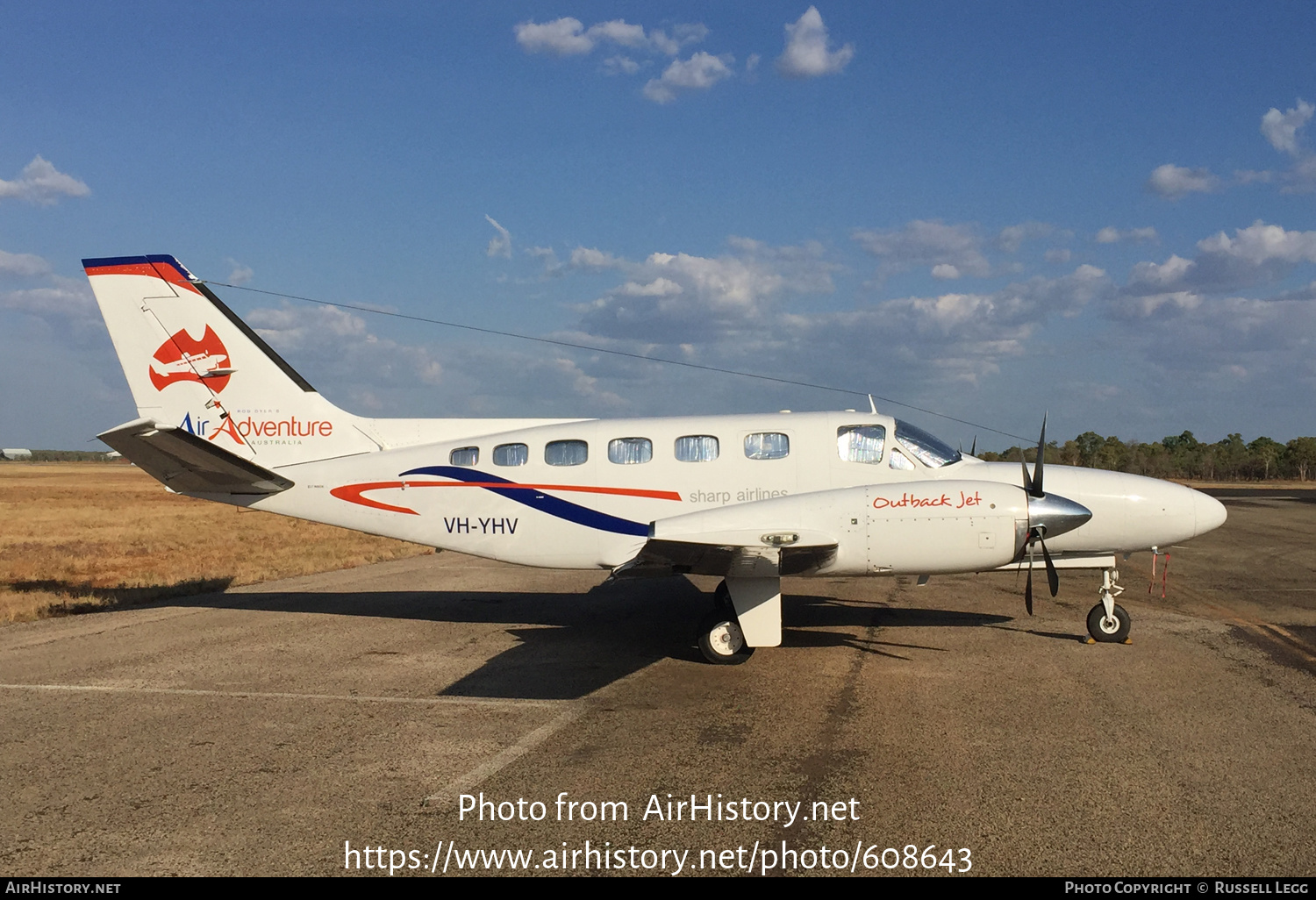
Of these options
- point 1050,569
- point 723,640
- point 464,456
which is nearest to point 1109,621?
point 1050,569

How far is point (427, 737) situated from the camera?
7977 millimetres

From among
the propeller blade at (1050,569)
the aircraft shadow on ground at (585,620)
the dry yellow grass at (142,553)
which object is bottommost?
the dry yellow grass at (142,553)

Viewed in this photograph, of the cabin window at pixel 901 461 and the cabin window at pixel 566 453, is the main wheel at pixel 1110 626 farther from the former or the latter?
the cabin window at pixel 566 453

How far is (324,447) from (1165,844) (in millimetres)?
11966

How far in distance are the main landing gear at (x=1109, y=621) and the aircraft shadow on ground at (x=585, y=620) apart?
68.1 inches

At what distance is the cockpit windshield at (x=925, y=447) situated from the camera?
38.8 ft

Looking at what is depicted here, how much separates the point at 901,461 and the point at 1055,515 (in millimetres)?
2122

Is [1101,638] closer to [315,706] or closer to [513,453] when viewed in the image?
[513,453]

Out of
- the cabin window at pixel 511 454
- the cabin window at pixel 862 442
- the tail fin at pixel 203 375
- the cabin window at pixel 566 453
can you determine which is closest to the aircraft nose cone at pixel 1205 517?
the cabin window at pixel 862 442

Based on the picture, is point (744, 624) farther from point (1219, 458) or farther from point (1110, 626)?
point (1219, 458)

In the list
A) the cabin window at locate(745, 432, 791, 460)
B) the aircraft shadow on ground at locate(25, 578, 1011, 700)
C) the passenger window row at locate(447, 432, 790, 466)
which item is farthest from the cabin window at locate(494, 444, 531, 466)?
the cabin window at locate(745, 432, 791, 460)

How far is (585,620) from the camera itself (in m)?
14.0

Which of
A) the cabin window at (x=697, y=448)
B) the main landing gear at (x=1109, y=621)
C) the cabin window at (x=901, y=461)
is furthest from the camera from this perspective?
the cabin window at (x=697, y=448)

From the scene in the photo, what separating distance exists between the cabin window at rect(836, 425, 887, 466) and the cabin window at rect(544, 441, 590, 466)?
3.60 metres
